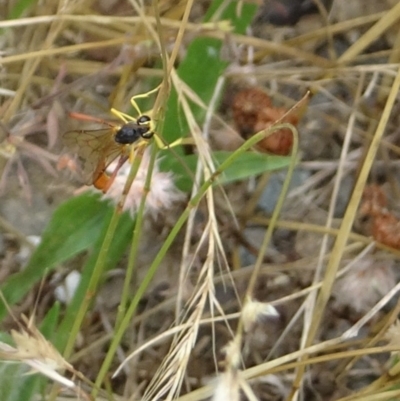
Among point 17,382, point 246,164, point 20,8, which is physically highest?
point 20,8

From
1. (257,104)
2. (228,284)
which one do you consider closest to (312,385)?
(228,284)

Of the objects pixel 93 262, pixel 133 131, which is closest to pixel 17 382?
pixel 93 262

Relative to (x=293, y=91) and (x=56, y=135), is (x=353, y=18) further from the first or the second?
(x=56, y=135)

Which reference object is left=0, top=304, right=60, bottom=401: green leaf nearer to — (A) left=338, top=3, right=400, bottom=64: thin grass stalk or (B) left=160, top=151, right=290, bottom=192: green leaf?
(B) left=160, top=151, right=290, bottom=192: green leaf

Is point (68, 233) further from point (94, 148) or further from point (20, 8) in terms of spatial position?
point (20, 8)

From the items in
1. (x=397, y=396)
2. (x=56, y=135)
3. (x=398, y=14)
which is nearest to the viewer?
(x=397, y=396)

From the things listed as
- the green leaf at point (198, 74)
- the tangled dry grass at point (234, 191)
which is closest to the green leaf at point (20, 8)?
the tangled dry grass at point (234, 191)
